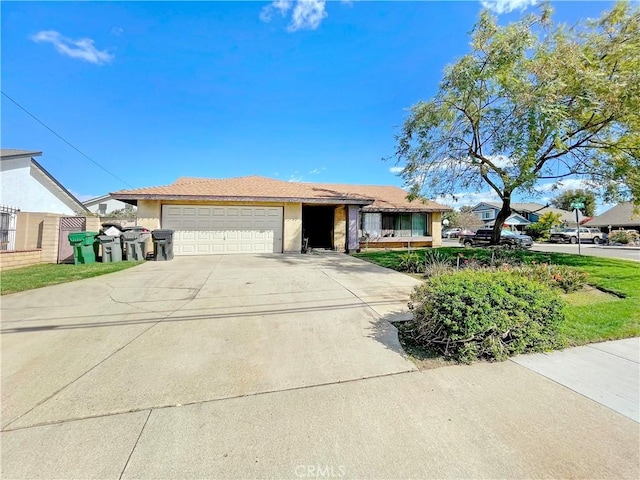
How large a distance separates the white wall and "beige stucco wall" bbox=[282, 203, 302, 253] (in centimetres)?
1493

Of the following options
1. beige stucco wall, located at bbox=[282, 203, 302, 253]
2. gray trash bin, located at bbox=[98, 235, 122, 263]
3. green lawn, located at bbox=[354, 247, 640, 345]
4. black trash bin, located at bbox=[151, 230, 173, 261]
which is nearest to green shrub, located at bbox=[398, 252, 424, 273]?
green lawn, located at bbox=[354, 247, 640, 345]

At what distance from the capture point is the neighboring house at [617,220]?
2989cm

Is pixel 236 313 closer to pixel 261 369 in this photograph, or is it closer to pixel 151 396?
pixel 261 369

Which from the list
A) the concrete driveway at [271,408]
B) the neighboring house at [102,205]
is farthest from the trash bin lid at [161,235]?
the neighboring house at [102,205]

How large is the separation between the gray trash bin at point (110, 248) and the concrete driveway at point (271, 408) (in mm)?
6466

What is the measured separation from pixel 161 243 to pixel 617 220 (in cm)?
4647

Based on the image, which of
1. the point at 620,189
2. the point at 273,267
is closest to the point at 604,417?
the point at 273,267

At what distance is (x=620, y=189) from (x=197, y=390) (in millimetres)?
14727

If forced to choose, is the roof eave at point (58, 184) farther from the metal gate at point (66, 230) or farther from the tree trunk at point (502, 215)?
the tree trunk at point (502, 215)

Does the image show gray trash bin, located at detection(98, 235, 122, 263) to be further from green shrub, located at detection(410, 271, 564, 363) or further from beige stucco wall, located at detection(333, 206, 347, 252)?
green shrub, located at detection(410, 271, 564, 363)

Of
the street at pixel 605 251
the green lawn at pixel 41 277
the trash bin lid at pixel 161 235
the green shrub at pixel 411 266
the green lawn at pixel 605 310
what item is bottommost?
the green lawn at pixel 605 310

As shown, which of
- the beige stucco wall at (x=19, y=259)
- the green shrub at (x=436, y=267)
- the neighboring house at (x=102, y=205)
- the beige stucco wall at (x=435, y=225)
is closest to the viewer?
the green shrub at (x=436, y=267)

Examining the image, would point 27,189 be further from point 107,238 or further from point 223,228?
point 223,228

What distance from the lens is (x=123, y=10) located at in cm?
857
